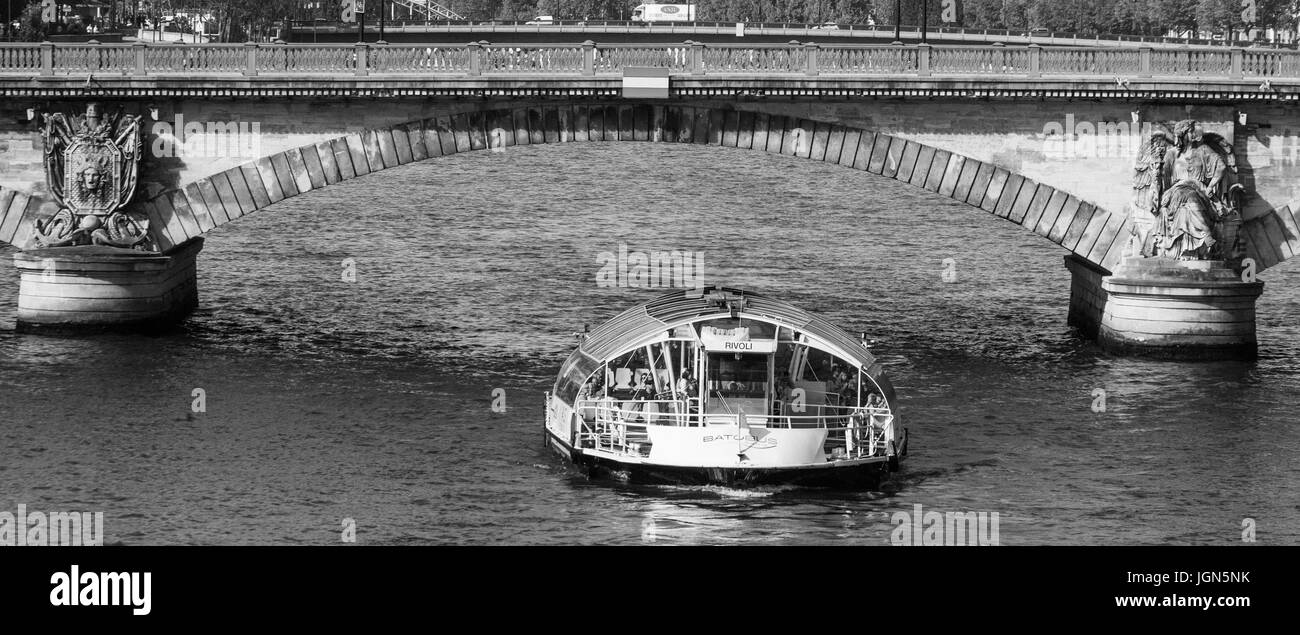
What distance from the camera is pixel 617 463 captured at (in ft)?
183

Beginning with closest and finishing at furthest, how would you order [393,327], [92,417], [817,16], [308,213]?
1. [92,417]
2. [393,327]
3. [308,213]
4. [817,16]

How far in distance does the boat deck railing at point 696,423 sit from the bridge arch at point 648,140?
1433cm

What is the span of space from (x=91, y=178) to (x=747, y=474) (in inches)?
1032

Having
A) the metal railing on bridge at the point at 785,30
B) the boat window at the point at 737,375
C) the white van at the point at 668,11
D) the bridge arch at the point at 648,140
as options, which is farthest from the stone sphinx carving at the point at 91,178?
the white van at the point at 668,11

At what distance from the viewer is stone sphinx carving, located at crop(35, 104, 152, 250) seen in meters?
70.1

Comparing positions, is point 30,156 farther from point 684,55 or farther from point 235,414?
point 684,55

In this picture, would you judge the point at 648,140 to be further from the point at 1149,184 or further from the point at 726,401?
the point at 1149,184

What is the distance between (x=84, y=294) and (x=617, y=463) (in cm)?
2291

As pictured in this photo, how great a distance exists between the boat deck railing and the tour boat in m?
0.04

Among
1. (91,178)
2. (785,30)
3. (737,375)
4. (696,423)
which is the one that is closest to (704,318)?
(737,375)

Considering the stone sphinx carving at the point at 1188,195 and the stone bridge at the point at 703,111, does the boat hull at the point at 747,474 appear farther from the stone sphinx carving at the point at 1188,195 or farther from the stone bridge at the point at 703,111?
the stone sphinx carving at the point at 1188,195

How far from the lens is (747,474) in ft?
181
